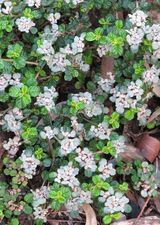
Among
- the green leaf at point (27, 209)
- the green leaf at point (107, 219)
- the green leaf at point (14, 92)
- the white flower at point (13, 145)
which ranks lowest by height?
the green leaf at point (27, 209)

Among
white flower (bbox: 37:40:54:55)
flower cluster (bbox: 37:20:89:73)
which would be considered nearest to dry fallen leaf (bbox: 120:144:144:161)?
flower cluster (bbox: 37:20:89:73)

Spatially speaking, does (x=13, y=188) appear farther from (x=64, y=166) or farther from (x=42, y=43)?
(x=42, y=43)

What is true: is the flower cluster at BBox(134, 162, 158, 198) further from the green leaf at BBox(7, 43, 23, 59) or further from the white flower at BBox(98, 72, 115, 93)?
the green leaf at BBox(7, 43, 23, 59)

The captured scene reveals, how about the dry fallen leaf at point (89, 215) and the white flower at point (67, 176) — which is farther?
the dry fallen leaf at point (89, 215)

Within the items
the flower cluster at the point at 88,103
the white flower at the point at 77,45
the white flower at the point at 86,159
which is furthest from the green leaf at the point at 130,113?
the white flower at the point at 77,45

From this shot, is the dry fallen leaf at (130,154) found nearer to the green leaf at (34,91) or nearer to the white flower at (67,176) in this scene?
the white flower at (67,176)

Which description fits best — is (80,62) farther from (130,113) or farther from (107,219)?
(107,219)
